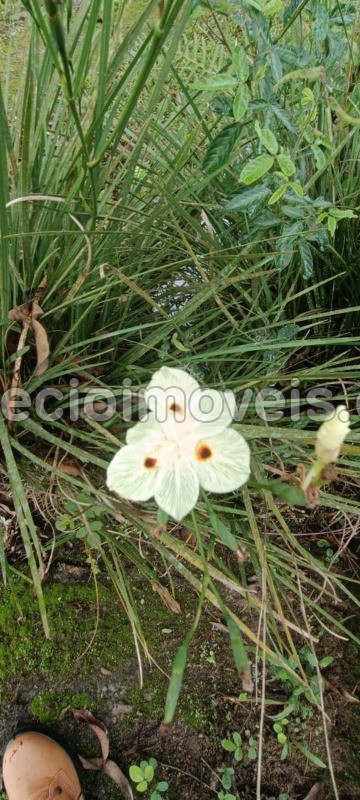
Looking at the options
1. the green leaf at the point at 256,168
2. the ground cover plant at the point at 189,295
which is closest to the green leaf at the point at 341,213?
the ground cover plant at the point at 189,295

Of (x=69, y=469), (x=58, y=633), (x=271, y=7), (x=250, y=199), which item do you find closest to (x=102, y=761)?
(x=58, y=633)

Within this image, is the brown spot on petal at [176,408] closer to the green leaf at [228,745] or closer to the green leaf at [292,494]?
the green leaf at [292,494]

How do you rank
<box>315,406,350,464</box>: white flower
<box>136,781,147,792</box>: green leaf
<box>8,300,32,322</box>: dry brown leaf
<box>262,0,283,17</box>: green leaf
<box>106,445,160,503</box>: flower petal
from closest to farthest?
<box>315,406,350,464</box>: white flower
<box>106,445,160,503</box>: flower petal
<box>262,0,283,17</box>: green leaf
<box>8,300,32,322</box>: dry brown leaf
<box>136,781,147,792</box>: green leaf

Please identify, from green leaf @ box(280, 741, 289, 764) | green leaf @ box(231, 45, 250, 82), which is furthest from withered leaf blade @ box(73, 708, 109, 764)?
green leaf @ box(231, 45, 250, 82)

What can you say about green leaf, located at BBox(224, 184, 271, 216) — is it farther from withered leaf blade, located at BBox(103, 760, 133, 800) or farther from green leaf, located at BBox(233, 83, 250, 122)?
withered leaf blade, located at BBox(103, 760, 133, 800)

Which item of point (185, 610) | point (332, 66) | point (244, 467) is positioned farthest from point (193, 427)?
point (185, 610)

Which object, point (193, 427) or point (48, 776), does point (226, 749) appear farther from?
point (193, 427)
